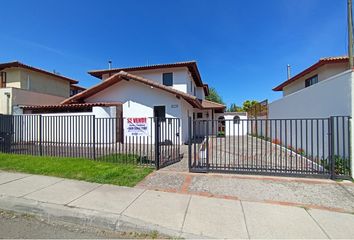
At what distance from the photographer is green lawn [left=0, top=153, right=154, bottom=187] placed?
20.5 ft

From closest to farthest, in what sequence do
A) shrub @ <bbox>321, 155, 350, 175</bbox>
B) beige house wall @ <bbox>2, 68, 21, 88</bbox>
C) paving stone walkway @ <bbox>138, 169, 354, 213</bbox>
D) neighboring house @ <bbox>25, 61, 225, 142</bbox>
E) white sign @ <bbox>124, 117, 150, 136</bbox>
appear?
1. paving stone walkway @ <bbox>138, 169, 354, 213</bbox>
2. shrub @ <bbox>321, 155, 350, 175</bbox>
3. white sign @ <bbox>124, 117, 150, 136</bbox>
4. neighboring house @ <bbox>25, 61, 225, 142</bbox>
5. beige house wall @ <bbox>2, 68, 21, 88</bbox>

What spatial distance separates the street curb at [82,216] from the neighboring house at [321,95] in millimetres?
6240

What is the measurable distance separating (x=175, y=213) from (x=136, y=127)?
544cm

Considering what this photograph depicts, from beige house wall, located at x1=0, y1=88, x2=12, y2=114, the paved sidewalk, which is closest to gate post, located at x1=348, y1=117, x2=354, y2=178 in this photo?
the paved sidewalk

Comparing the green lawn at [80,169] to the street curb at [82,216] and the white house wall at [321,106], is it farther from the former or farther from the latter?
the white house wall at [321,106]

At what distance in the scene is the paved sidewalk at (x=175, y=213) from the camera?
354 centimetres

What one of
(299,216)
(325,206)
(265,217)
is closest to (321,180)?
(325,206)

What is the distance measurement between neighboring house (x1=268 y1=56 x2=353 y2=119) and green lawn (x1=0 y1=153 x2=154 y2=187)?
21.1 ft

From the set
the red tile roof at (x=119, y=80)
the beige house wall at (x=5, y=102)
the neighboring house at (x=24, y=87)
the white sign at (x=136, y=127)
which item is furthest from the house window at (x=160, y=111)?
the beige house wall at (x=5, y=102)

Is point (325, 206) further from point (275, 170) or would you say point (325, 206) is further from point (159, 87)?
point (159, 87)

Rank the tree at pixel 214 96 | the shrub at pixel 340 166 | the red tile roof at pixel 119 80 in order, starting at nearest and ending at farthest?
1. the shrub at pixel 340 166
2. the red tile roof at pixel 119 80
3. the tree at pixel 214 96

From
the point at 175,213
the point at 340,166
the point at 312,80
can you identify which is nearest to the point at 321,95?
the point at 340,166

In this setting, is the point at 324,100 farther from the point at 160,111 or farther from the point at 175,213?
the point at 160,111

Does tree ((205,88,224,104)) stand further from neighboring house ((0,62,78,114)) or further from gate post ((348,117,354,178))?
gate post ((348,117,354,178))
